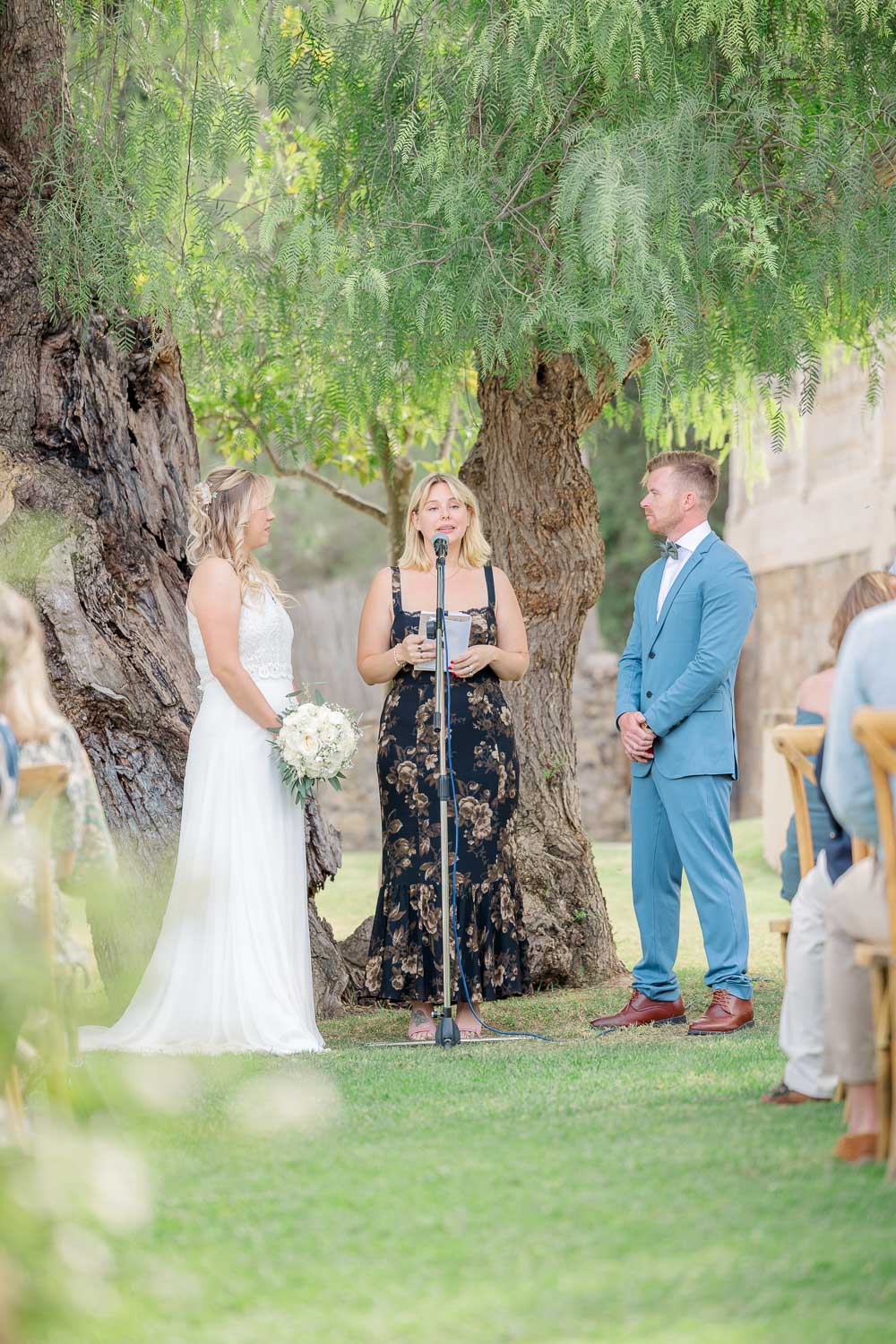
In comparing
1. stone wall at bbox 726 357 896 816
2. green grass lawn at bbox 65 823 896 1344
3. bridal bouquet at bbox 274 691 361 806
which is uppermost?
stone wall at bbox 726 357 896 816

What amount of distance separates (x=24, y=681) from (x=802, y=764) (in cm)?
200

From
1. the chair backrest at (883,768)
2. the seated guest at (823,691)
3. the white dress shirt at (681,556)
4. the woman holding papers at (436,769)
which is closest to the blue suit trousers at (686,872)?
the woman holding papers at (436,769)

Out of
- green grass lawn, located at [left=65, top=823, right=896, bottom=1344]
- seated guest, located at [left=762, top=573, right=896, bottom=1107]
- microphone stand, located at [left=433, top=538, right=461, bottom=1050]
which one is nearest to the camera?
green grass lawn, located at [left=65, top=823, right=896, bottom=1344]

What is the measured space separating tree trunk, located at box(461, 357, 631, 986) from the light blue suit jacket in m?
1.59

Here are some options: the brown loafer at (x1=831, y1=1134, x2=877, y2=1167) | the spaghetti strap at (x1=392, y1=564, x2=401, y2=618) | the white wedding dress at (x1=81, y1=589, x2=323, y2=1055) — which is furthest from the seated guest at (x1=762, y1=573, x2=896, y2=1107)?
the spaghetti strap at (x1=392, y1=564, x2=401, y2=618)

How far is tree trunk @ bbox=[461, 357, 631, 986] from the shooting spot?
733 cm

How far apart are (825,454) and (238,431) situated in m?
8.90

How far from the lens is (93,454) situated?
6.79 meters

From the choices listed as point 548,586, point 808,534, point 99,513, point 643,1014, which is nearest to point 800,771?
point 643,1014

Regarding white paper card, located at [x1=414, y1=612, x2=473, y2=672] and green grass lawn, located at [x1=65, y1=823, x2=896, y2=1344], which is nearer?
green grass lawn, located at [x1=65, y1=823, x2=896, y2=1344]

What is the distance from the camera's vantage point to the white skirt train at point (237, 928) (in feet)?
17.7

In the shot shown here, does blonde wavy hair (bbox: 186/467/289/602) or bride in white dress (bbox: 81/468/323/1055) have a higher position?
blonde wavy hair (bbox: 186/467/289/602)

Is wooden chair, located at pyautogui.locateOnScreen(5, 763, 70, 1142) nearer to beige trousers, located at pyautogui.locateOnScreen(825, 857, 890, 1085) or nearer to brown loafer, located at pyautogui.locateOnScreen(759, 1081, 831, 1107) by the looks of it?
beige trousers, located at pyautogui.locateOnScreen(825, 857, 890, 1085)

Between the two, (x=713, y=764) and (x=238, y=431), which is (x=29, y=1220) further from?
(x=238, y=431)
